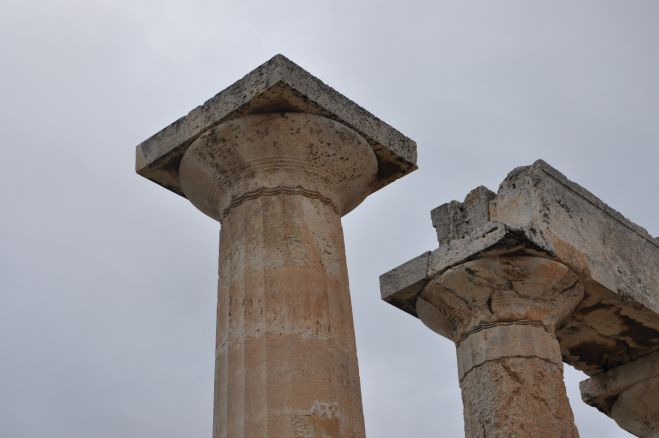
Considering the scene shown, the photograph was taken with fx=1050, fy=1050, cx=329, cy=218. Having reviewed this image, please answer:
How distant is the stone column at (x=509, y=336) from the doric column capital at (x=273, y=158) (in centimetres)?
185

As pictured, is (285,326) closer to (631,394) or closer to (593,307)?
(593,307)

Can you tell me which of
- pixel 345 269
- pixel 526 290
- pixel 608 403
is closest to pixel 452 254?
pixel 526 290

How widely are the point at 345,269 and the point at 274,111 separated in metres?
1.60

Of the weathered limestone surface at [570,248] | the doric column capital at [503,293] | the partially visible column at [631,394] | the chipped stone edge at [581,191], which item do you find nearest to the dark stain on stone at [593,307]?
the weathered limestone surface at [570,248]

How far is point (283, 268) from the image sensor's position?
9039 millimetres

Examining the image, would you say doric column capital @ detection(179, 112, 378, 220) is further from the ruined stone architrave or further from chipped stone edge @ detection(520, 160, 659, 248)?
chipped stone edge @ detection(520, 160, 659, 248)

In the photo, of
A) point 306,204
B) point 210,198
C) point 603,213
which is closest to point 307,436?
point 306,204

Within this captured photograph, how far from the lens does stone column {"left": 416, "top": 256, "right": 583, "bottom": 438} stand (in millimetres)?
10320

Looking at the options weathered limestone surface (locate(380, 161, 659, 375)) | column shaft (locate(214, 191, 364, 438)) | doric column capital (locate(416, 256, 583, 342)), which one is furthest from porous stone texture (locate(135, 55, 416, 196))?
doric column capital (locate(416, 256, 583, 342))

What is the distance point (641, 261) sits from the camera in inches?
489

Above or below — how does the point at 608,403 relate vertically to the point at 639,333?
below

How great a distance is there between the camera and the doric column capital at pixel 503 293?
10742 millimetres

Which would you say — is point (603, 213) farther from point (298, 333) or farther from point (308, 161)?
point (298, 333)

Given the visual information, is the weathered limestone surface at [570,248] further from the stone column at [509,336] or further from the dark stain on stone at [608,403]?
the dark stain on stone at [608,403]
